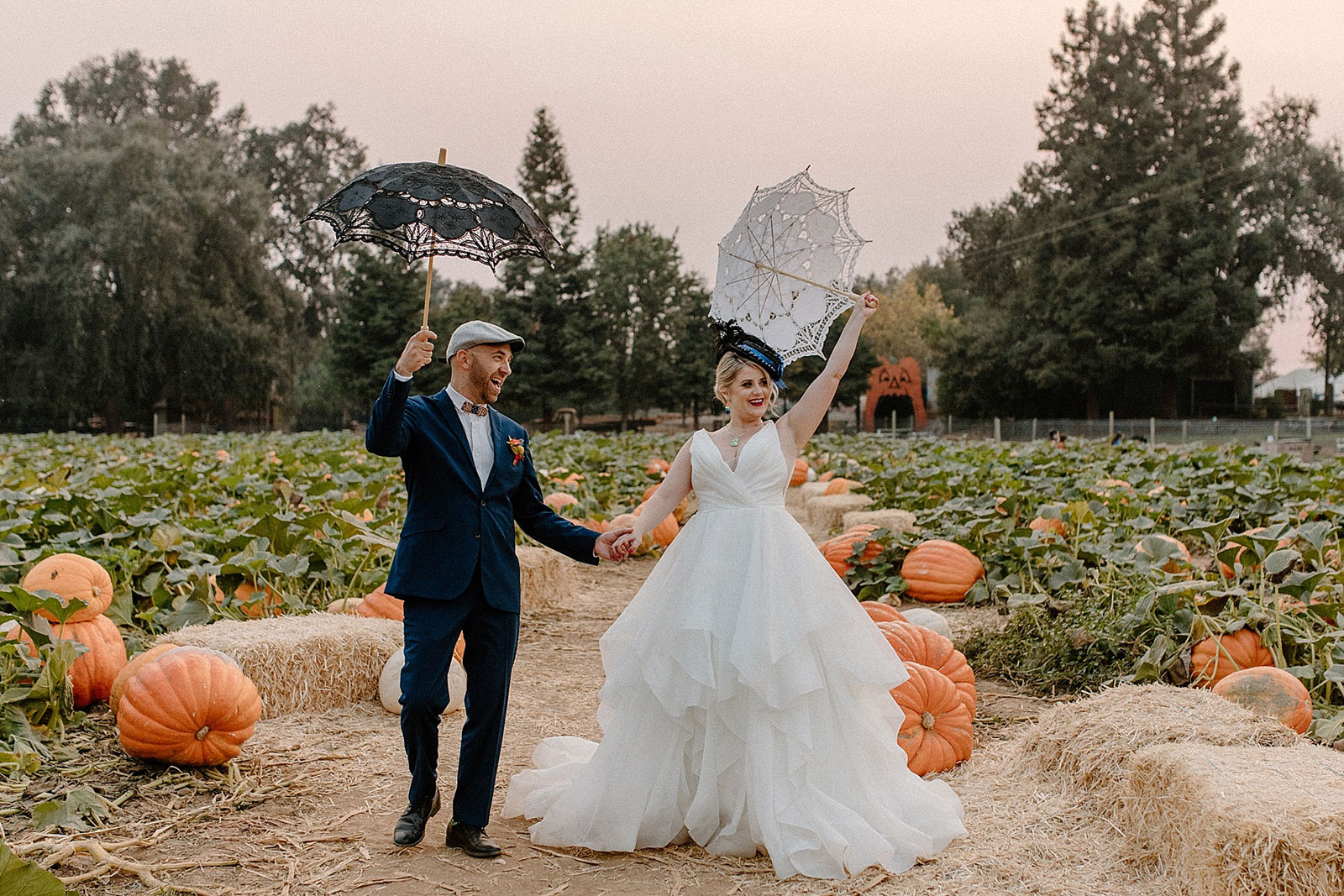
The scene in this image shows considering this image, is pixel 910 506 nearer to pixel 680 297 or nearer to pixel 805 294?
Answer: pixel 805 294

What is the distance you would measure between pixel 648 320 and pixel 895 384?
35.0ft

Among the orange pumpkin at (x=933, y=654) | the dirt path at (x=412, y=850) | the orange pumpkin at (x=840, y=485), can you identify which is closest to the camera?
the dirt path at (x=412, y=850)

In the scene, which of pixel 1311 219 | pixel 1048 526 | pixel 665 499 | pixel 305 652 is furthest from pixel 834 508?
pixel 1311 219

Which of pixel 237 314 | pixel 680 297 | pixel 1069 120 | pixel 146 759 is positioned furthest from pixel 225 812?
pixel 1069 120

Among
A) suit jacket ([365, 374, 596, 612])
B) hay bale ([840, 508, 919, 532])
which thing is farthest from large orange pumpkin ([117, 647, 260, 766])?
hay bale ([840, 508, 919, 532])

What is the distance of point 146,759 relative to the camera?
401 centimetres

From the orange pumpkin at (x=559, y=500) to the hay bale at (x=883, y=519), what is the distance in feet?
9.09

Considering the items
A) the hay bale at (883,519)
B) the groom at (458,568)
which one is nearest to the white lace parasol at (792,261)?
the groom at (458,568)

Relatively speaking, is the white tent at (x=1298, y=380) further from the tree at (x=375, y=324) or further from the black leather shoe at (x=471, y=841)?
the black leather shoe at (x=471, y=841)

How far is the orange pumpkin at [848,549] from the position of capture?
25.8 ft

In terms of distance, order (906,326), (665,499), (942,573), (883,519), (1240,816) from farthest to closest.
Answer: (906,326)
(883,519)
(942,573)
(665,499)
(1240,816)

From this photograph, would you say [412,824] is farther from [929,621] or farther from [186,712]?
[929,621]

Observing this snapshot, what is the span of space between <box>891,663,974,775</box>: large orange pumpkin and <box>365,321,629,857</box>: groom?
5.32 ft

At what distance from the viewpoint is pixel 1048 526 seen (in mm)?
7922
